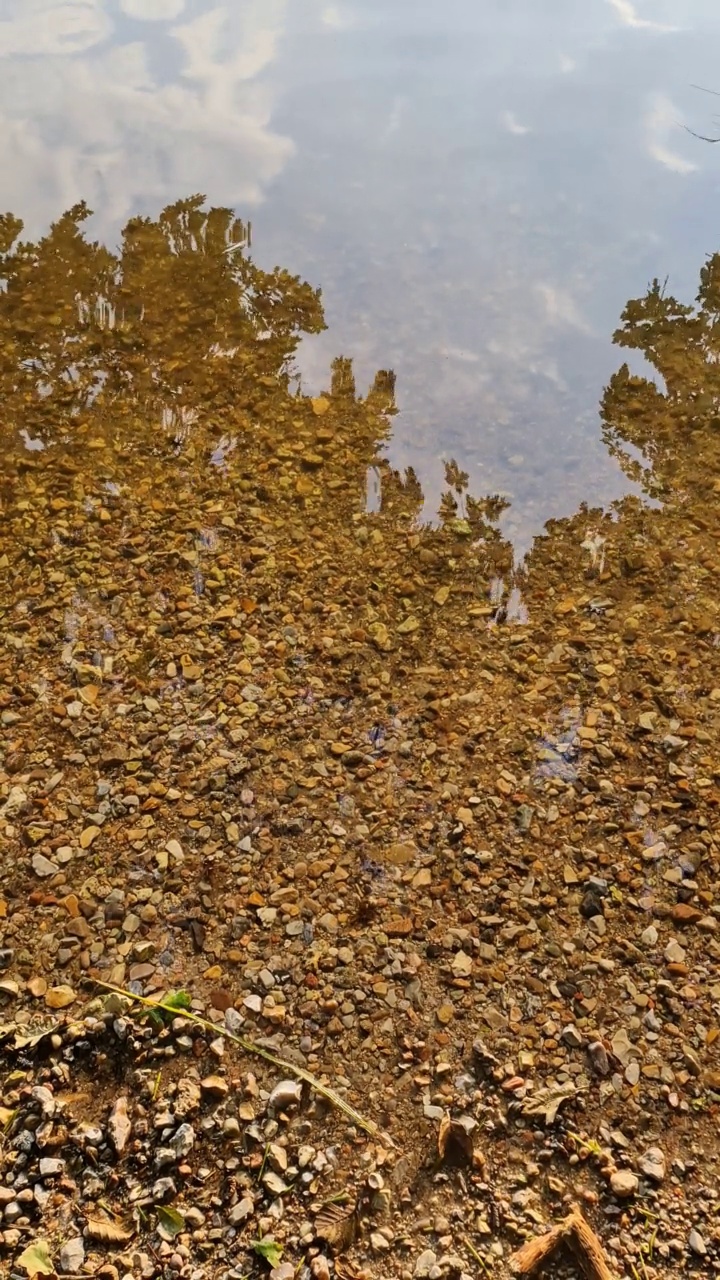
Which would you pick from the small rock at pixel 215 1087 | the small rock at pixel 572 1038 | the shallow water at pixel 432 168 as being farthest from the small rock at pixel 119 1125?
the shallow water at pixel 432 168

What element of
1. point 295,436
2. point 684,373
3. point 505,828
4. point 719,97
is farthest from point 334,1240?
point 719,97

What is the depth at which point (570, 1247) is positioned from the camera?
2672 mm

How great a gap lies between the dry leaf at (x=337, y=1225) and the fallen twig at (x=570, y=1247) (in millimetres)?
519

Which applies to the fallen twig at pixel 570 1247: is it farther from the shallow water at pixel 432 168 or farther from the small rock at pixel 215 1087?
the shallow water at pixel 432 168

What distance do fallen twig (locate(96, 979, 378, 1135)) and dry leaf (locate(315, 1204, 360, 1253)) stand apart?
0.26m

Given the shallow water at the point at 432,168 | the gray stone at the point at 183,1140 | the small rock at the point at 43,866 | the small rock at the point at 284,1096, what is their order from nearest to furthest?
the gray stone at the point at 183,1140, the small rock at the point at 284,1096, the small rock at the point at 43,866, the shallow water at the point at 432,168

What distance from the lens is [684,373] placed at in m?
6.24

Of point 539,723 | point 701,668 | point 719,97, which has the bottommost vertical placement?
point 539,723

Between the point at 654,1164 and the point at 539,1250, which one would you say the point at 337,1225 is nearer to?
the point at 539,1250

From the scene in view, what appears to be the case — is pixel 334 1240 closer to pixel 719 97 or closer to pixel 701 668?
pixel 701 668

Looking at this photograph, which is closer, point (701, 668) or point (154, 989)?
point (154, 989)

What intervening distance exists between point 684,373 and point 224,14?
762 cm

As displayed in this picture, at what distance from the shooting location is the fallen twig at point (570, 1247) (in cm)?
262

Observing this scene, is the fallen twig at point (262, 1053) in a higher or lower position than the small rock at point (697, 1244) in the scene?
higher
